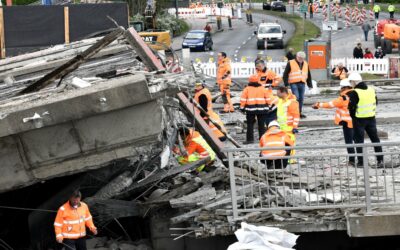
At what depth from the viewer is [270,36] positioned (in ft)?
178

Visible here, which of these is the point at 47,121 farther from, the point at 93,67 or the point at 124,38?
the point at 124,38

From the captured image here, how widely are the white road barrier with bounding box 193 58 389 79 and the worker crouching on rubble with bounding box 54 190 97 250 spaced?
913 inches

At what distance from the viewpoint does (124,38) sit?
51.4 feet

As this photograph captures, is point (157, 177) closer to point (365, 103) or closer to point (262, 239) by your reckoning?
point (262, 239)

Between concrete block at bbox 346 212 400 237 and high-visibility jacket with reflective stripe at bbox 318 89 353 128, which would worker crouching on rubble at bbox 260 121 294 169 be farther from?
concrete block at bbox 346 212 400 237

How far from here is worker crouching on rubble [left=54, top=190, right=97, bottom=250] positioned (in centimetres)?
1252

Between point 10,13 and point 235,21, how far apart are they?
2138 inches

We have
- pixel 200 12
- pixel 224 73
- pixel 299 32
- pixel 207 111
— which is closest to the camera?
pixel 207 111

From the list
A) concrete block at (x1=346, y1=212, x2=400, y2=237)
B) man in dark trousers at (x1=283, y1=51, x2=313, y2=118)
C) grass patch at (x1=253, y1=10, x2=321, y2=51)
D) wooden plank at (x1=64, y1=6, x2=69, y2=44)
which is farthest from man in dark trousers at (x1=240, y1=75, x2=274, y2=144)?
grass patch at (x1=253, y1=10, x2=321, y2=51)

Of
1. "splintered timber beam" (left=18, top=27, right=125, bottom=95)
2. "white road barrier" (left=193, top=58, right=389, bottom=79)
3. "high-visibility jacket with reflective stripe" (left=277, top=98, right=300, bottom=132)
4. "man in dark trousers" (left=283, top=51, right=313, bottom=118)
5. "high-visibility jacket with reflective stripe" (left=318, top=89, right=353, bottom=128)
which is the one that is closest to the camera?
"splintered timber beam" (left=18, top=27, right=125, bottom=95)

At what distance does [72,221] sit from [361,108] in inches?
203

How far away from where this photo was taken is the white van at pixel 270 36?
178ft

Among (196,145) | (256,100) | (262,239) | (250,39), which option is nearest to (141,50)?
(196,145)

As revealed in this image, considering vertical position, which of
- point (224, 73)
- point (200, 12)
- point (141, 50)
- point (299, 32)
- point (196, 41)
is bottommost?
point (200, 12)
